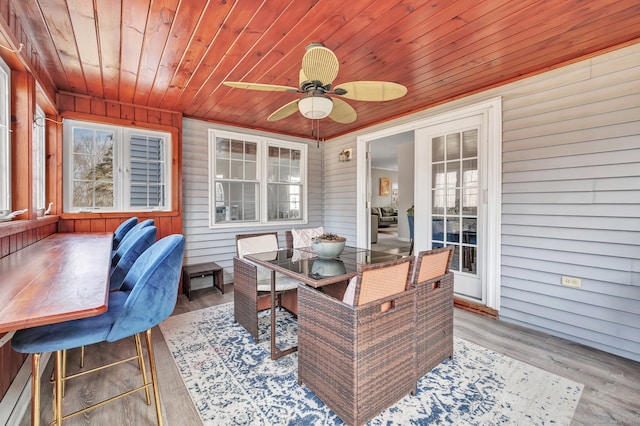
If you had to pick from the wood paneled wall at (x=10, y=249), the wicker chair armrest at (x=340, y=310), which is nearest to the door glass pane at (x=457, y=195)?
the wicker chair armrest at (x=340, y=310)

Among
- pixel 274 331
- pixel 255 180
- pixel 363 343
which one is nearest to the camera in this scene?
pixel 363 343

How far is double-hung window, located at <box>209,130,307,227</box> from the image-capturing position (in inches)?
173

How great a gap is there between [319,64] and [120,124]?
3.03 metres

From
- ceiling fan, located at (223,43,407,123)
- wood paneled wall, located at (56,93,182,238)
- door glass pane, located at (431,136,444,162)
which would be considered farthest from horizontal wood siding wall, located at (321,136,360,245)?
ceiling fan, located at (223,43,407,123)

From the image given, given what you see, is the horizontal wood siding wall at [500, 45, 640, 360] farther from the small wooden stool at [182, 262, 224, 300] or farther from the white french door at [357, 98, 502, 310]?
the small wooden stool at [182, 262, 224, 300]

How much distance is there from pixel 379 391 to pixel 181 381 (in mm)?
1371

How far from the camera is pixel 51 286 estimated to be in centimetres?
119

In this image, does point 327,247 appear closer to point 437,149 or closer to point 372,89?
point 372,89

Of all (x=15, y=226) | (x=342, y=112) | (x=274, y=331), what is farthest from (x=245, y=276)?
(x=342, y=112)

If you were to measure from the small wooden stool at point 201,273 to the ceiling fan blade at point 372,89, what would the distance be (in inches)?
116

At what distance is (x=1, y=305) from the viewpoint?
3.15ft

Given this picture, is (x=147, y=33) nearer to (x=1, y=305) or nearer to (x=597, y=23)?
(x=1, y=305)

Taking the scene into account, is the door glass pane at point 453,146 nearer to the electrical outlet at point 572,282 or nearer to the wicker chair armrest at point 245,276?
the electrical outlet at point 572,282

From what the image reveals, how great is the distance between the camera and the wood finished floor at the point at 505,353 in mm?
1683
